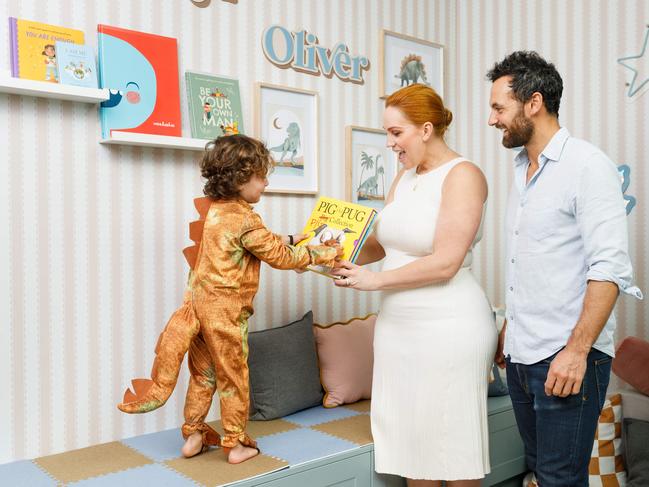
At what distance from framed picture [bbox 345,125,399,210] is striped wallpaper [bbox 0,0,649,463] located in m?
0.06

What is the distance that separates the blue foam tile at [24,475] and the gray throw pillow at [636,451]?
6.23ft

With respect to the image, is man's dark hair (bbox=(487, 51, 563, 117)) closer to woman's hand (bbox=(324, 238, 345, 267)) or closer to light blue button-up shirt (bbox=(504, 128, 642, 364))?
light blue button-up shirt (bbox=(504, 128, 642, 364))

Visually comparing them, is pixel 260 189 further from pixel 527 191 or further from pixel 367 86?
pixel 367 86

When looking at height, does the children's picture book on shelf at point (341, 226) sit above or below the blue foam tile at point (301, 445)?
above

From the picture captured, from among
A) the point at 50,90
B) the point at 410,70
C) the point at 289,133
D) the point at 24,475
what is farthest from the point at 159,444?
the point at 410,70

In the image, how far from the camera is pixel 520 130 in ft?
5.59

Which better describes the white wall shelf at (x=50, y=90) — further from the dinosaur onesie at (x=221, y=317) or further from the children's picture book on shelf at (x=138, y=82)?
the dinosaur onesie at (x=221, y=317)

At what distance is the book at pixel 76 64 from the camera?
6.79 ft

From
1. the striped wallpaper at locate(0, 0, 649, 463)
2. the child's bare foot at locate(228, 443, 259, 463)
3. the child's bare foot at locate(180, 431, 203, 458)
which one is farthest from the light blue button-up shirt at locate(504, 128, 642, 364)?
the striped wallpaper at locate(0, 0, 649, 463)

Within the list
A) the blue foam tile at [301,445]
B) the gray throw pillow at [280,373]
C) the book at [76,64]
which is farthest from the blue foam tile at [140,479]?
the book at [76,64]

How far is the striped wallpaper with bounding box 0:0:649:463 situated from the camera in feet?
6.88

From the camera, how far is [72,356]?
2.19m

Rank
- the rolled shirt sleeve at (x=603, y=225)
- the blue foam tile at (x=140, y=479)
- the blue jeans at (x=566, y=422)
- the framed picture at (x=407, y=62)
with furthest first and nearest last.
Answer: the framed picture at (x=407, y=62)
the blue foam tile at (x=140, y=479)
the blue jeans at (x=566, y=422)
the rolled shirt sleeve at (x=603, y=225)

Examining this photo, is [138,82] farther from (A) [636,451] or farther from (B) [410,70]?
(A) [636,451]
